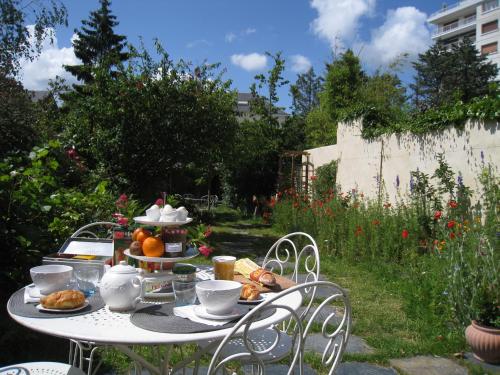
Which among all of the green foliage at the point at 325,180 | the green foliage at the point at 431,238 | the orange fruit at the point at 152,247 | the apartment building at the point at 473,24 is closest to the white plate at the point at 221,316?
the orange fruit at the point at 152,247

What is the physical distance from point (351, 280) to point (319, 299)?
3.52 ft

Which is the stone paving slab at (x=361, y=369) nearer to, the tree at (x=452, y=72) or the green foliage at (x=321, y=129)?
the green foliage at (x=321, y=129)

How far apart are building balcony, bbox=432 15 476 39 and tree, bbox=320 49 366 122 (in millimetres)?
42997

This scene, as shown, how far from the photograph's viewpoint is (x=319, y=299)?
4.28 m

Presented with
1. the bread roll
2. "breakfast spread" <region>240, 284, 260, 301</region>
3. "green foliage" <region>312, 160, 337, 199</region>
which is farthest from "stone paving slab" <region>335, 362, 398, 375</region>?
"green foliage" <region>312, 160, 337, 199</region>

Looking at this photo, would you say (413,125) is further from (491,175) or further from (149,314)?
(149,314)

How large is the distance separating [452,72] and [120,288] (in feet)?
121

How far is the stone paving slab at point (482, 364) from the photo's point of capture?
2777 mm

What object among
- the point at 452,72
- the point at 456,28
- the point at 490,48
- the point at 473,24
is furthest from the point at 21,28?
the point at 456,28

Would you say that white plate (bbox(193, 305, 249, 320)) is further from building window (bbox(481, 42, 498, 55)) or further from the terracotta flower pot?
building window (bbox(481, 42, 498, 55))

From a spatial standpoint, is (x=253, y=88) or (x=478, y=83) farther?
(x=478, y=83)

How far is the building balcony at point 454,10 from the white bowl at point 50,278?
5737 centimetres

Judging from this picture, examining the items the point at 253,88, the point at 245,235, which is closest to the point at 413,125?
the point at 245,235

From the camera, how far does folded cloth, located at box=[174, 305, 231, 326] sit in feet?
4.76
